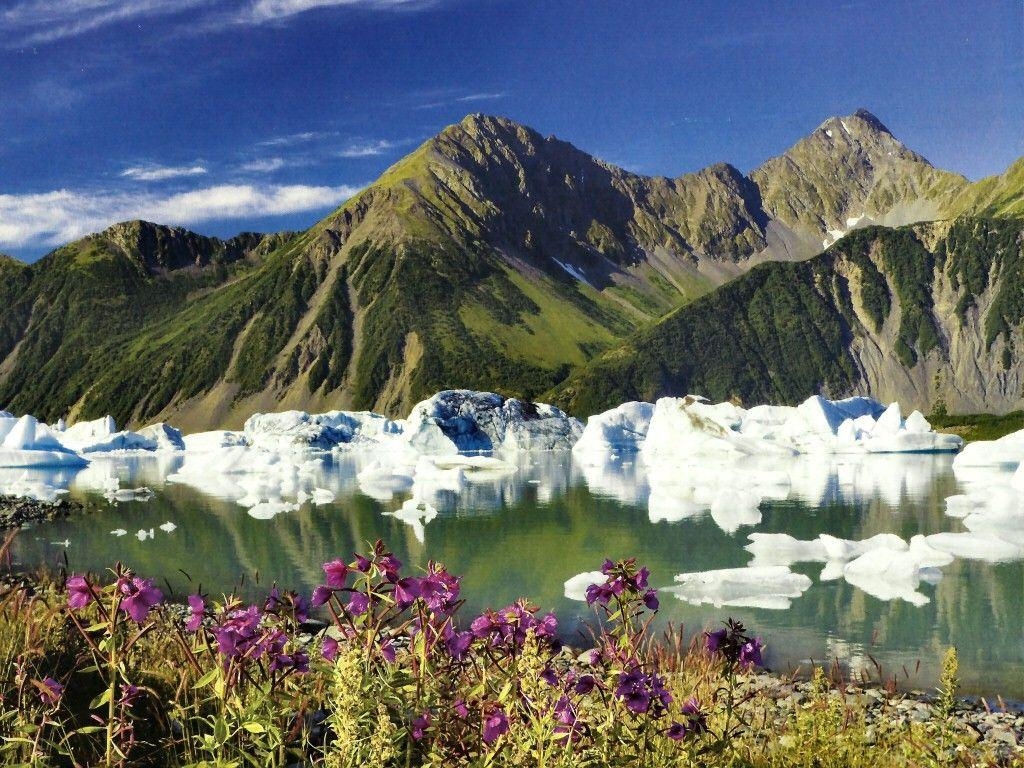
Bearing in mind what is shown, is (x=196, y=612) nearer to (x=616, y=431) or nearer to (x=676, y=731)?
(x=676, y=731)

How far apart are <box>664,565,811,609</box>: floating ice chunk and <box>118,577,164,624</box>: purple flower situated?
20.3 meters

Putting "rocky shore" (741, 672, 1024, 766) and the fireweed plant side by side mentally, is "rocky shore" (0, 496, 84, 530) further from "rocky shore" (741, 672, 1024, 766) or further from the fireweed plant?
the fireweed plant

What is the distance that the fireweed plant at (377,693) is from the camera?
4.43 metres

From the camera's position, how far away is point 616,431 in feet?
393

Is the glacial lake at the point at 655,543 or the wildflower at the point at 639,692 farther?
the glacial lake at the point at 655,543

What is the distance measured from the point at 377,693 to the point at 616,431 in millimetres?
116267

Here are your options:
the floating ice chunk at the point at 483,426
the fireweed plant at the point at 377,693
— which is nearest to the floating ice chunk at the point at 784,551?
the fireweed plant at the point at 377,693

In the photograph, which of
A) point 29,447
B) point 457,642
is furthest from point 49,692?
point 29,447

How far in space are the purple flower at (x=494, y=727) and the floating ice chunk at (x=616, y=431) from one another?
4316 inches

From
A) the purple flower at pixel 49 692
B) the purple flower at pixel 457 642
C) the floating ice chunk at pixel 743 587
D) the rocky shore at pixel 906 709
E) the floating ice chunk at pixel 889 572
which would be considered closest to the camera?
the purple flower at pixel 49 692

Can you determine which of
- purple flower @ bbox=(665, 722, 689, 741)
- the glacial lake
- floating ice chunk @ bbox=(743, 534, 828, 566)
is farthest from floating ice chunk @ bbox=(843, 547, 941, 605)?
purple flower @ bbox=(665, 722, 689, 741)

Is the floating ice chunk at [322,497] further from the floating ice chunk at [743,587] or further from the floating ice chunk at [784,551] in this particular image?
the floating ice chunk at [743,587]

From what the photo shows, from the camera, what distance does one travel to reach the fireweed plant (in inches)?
174

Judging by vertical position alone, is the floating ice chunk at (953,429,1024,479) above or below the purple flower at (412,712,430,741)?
below
